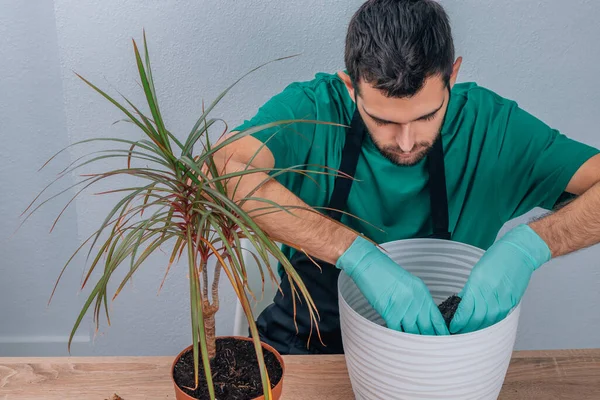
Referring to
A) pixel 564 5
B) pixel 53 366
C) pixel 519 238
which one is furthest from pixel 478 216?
pixel 53 366

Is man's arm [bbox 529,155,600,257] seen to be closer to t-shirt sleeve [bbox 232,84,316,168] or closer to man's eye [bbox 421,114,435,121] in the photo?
man's eye [bbox 421,114,435,121]

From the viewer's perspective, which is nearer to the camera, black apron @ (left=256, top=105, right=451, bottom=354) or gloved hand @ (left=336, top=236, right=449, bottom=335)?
gloved hand @ (left=336, top=236, right=449, bottom=335)

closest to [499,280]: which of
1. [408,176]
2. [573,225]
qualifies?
[573,225]

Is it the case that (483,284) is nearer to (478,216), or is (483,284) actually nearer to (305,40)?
(478,216)

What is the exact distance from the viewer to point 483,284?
1021 millimetres

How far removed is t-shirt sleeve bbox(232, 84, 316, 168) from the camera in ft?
4.34

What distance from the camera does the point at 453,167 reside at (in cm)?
144

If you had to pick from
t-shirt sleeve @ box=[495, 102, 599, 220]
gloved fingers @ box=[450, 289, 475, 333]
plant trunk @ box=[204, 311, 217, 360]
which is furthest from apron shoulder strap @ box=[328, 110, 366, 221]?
plant trunk @ box=[204, 311, 217, 360]

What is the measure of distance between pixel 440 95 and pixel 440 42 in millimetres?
93

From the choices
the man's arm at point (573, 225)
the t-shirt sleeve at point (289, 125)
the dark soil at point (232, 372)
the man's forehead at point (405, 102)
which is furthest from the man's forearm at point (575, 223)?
the dark soil at point (232, 372)

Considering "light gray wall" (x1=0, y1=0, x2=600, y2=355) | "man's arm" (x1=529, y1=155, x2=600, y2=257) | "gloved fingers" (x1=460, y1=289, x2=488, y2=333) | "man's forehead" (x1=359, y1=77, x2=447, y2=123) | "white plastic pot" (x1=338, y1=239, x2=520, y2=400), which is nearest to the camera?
"white plastic pot" (x1=338, y1=239, x2=520, y2=400)

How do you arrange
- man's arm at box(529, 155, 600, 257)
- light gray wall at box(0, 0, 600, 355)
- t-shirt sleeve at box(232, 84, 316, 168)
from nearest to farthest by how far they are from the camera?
man's arm at box(529, 155, 600, 257) < t-shirt sleeve at box(232, 84, 316, 168) < light gray wall at box(0, 0, 600, 355)

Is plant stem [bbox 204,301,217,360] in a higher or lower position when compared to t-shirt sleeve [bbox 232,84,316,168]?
lower

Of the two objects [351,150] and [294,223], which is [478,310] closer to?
[294,223]
